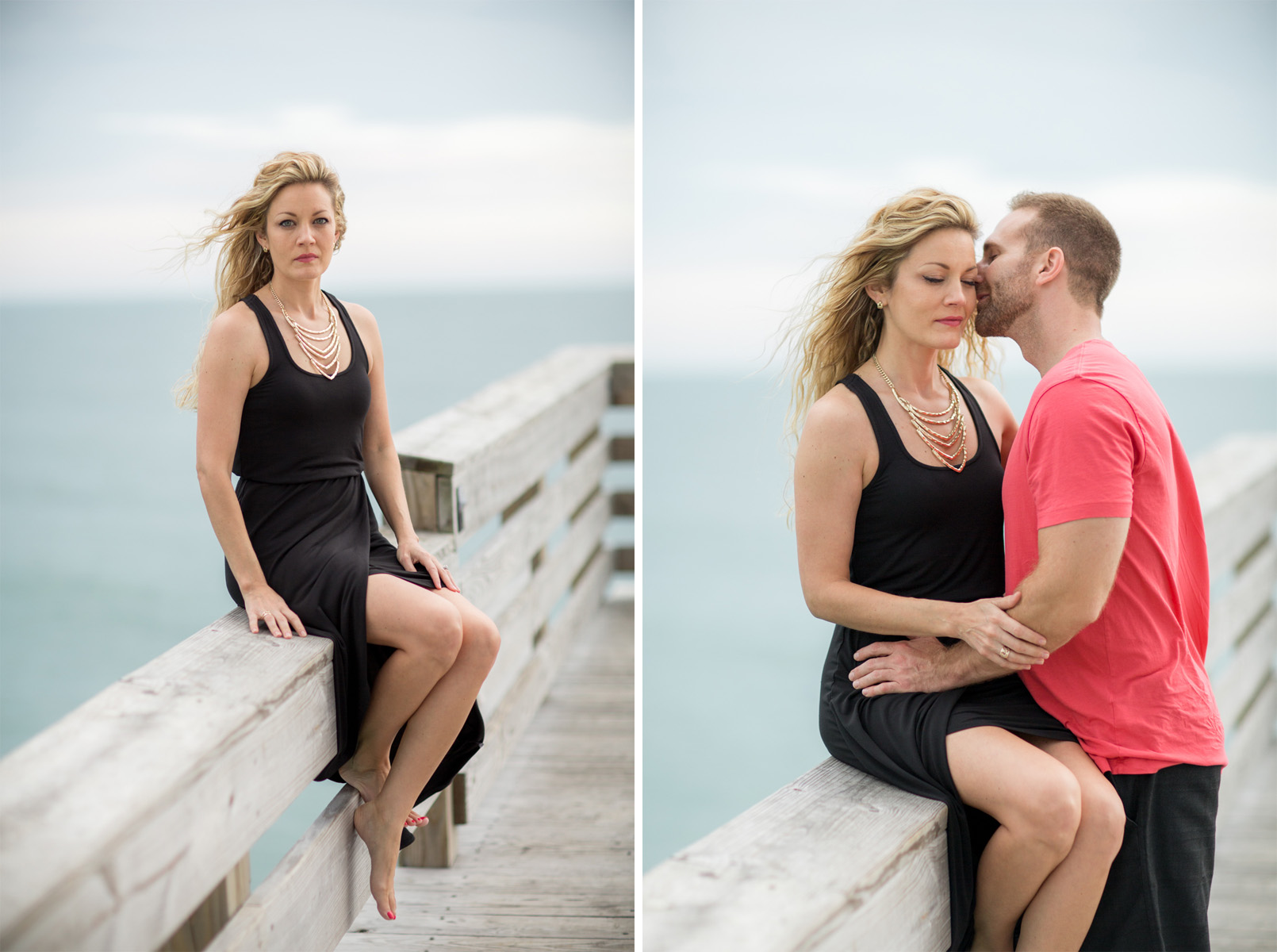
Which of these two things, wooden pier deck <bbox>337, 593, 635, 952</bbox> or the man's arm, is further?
wooden pier deck <bbox>337, 593, 635, 952</bbox>

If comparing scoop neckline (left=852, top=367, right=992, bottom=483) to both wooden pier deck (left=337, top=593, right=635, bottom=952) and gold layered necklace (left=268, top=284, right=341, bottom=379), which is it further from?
wooden pier deck (left=337, top=593, right=635, bottom=952)

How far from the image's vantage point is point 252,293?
154 centimetres

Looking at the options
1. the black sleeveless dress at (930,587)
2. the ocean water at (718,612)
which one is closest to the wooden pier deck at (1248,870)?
the ocean water at (718,612)

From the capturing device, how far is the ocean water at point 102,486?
7.89ft

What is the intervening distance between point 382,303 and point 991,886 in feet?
6.26

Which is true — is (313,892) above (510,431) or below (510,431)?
below

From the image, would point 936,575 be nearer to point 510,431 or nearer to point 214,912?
point 214,912


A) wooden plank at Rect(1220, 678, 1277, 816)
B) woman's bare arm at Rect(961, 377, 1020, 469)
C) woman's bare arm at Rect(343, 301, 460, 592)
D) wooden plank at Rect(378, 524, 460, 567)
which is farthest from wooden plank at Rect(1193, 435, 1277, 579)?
woman's bare arm at Rect(343, 301, 460, 592)

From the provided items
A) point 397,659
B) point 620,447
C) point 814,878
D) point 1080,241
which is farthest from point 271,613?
point 620,447

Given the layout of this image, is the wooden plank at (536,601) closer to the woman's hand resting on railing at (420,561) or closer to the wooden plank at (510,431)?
the wooden plank at (510,431)

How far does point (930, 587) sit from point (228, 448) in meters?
1.06

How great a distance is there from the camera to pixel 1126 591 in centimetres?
133

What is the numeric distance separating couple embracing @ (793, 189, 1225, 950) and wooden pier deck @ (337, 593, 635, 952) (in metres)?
0.86

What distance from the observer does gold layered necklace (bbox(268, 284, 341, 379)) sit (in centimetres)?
150
